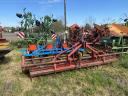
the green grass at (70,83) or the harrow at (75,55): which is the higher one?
the harrow at (75,55)

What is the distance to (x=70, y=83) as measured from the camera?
21.2ft

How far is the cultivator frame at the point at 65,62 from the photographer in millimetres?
6660

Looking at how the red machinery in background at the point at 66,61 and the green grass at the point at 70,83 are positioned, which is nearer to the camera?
the green grass at the point at 70,83

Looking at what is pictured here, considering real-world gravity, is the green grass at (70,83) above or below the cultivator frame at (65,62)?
below

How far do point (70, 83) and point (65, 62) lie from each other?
897 millimetres

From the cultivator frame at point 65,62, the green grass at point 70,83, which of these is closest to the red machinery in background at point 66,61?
the cultivator frame at point 65,62

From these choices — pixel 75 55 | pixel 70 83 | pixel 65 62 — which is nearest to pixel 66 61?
pixel 65 62

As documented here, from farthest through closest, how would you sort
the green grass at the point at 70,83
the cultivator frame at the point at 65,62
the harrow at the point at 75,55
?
the harrow at the point at 75,55, the cultivator frame at the point at 65,62, the green grass at the point at 70,83

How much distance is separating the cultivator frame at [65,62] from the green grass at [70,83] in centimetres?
18

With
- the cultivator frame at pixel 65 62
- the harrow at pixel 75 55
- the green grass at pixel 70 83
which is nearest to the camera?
the green grass at pixel 70 83

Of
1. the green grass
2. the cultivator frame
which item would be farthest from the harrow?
the green grass

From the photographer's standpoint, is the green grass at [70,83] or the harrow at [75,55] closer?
the green grass at [70,83]

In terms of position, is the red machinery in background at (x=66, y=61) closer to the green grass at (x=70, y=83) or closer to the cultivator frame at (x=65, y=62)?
the cultivator frame at (x=65, y=62)

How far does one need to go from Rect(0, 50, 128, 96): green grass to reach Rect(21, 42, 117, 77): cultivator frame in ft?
Result: 0.58
